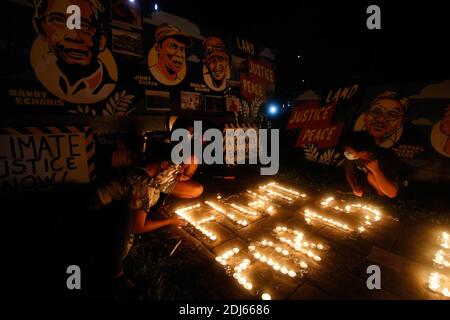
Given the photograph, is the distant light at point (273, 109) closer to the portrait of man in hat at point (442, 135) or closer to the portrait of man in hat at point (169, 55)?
the portrait of man in hat at point (169, 55)

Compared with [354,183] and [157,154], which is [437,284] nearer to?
[354,183]

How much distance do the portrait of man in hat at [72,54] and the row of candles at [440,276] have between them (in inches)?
259

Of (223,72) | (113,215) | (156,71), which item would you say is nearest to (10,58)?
(156,71)

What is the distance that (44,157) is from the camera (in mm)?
4391

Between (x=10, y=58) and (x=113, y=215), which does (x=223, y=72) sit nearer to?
(x=10, y=58)

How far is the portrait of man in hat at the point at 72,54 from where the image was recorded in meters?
4.30

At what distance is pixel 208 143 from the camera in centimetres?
709

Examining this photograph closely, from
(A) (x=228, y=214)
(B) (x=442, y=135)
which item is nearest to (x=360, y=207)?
(A) (x=228, y=214)

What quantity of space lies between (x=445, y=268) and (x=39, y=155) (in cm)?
698

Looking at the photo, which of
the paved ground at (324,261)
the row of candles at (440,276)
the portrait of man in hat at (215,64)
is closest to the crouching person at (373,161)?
the paved ground at (324,261)

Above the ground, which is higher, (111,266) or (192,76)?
(192,76)

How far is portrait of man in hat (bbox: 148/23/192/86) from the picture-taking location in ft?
19.2

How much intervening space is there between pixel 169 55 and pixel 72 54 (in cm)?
230
